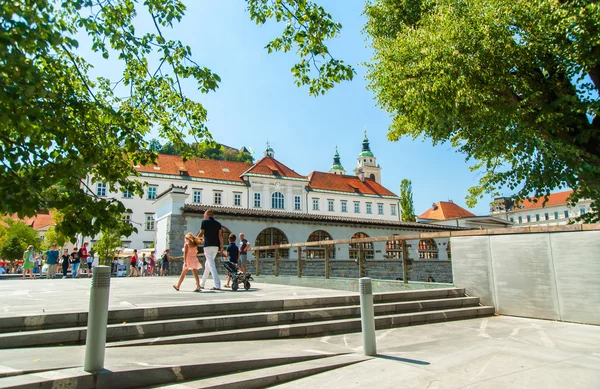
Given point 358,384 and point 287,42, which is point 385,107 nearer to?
point 287,42

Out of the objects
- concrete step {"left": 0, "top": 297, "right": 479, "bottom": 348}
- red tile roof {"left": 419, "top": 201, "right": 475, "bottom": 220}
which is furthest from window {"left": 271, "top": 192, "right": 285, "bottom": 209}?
concrete step {"left": 0, "top": 297, "right": 479, "bottom": 348}

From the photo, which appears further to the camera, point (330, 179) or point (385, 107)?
point (330, 179)

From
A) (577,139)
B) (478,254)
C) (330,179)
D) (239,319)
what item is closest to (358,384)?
(239,319)

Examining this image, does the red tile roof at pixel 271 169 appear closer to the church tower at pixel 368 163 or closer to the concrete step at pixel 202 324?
the church tower at pixel 368 163

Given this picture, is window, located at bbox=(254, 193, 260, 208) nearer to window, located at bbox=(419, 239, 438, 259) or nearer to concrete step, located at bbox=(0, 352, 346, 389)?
window, located at bbox=(419, 239, 438, 259)

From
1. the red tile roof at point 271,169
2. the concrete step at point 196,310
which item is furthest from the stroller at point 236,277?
the red tile roof at point 271,169

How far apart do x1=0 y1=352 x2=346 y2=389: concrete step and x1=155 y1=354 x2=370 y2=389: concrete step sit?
→ 10 cm

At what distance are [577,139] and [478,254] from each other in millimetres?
5985

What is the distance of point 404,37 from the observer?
43.0ft

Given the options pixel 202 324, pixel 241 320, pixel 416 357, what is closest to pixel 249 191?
pixel 241 320

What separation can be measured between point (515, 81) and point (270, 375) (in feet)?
37.5

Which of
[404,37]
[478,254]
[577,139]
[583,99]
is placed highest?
[404,37]

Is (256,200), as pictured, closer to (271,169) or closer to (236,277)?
(271,169)

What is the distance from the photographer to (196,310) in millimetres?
5828
